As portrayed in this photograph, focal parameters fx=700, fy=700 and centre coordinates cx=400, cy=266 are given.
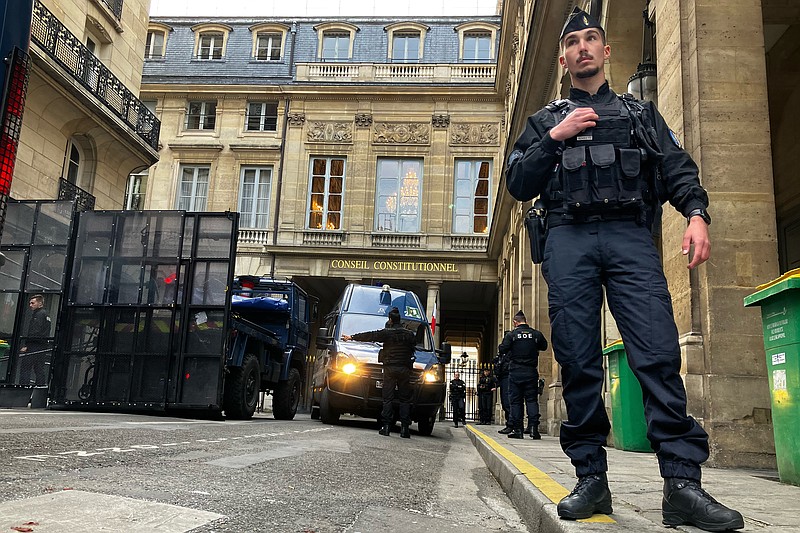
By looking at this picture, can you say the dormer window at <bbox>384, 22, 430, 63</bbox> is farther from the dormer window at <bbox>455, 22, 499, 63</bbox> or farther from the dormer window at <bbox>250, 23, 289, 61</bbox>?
the dormer window at <bbox>250, 23, 289, 61</bbox>

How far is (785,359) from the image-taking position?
4457mm

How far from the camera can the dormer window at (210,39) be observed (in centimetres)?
3100

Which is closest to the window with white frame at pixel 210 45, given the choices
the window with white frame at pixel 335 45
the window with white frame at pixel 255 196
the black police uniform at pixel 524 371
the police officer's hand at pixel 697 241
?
the window with white frame at pixel 335 45

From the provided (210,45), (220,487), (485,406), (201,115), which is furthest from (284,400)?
(210,45)

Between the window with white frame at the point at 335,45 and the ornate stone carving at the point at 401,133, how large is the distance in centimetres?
438

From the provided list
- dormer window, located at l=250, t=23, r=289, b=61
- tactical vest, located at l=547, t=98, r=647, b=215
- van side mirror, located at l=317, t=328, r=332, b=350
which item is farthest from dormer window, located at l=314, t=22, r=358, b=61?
tactical vest, located at l=547, t=98, r=647, b=215

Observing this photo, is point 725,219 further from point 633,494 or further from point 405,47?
point 405,47

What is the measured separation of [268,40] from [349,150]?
7254mm

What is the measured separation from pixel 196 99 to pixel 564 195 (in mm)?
28996

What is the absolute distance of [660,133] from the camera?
315 centimetres

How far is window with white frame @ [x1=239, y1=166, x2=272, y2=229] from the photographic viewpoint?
2842cm

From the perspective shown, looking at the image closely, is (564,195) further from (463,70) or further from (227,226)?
(463,70)

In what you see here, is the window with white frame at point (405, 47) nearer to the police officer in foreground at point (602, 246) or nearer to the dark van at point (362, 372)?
the dark van at point (362, 372)

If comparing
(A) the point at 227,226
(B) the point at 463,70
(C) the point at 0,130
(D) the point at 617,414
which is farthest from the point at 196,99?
(C) the point at 0,130
